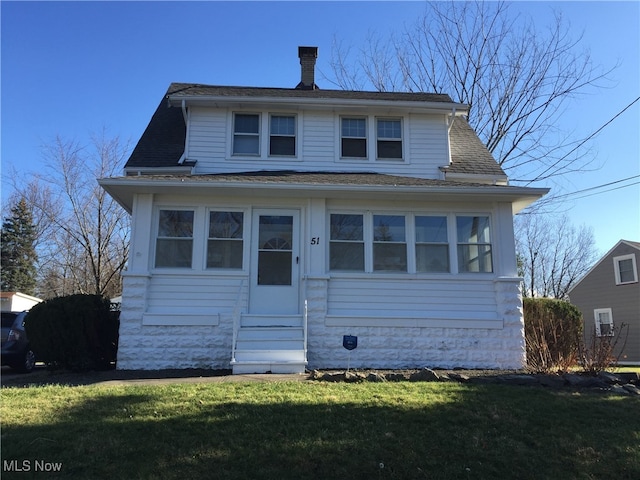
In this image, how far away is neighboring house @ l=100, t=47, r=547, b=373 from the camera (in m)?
9.02

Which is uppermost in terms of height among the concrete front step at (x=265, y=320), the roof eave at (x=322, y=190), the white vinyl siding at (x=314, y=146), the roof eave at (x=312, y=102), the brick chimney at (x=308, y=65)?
the brick chimney at (x=308, y=65)

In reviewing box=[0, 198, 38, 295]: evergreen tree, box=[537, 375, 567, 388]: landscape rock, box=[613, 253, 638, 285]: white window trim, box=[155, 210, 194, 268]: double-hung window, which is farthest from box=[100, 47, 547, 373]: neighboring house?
box=[0, 198, 38, 295]: evergreen tree

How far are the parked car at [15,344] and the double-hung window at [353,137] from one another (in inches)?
313

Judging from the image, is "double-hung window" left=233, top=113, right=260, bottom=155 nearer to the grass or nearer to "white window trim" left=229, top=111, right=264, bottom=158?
"white window trim" left=229, top=111, right=264, bottom=158

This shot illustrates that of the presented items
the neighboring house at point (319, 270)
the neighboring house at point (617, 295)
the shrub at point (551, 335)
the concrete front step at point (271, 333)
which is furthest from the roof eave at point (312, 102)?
the neighboring house at point (617, 295)

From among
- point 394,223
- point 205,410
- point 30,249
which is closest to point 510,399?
point 205,410

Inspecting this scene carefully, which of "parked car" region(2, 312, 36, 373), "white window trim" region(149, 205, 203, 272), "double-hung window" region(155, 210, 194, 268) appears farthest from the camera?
"parked car" region(2, 312, 36, 373)

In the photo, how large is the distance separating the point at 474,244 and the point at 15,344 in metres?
10.1

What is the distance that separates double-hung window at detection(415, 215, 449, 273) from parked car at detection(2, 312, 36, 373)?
27.7 ft

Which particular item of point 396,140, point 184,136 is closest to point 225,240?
point 184,136

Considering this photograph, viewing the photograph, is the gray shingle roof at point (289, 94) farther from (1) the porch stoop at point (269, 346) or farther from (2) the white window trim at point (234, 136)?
(1) the porch stoop at point (269, 346)

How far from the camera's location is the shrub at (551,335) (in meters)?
8.38

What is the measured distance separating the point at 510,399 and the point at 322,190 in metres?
5.02

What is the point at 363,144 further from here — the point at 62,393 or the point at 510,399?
the point at 62,393
